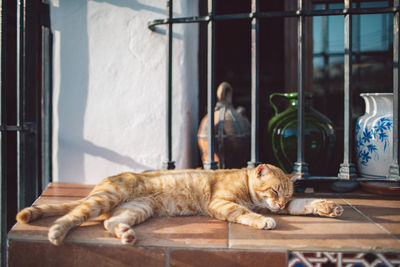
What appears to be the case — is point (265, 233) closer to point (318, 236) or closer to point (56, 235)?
point (318, 236)

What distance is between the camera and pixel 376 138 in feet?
6.79

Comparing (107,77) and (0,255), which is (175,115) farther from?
(0,255)

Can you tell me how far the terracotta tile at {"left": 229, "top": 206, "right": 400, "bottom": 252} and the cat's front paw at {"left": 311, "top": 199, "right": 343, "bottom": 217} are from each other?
0.03 metres

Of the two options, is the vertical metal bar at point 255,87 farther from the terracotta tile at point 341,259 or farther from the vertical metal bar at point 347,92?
the terracotta tile at point 341,259

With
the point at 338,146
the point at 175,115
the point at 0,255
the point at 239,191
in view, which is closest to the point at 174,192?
→ the point at 239,191

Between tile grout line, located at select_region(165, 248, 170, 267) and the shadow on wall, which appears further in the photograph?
the shadow on wall

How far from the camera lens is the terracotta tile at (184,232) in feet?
4.32

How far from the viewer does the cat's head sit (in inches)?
65.9

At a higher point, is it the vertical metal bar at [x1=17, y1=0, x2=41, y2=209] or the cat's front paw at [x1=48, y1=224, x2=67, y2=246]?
the vertical metal bar at [x1=17, y1=0, x2=41, y2=209]

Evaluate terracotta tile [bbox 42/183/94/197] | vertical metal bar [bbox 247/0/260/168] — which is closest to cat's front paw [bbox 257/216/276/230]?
vertical metal bar [bbox 247/0/260/168]

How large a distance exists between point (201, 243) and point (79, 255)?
1.69 ft

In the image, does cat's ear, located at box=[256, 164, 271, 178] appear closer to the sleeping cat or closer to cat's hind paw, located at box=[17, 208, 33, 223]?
the sleeping cat

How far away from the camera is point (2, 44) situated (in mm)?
1731

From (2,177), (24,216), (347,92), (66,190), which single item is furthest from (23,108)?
Result: (347,92)
